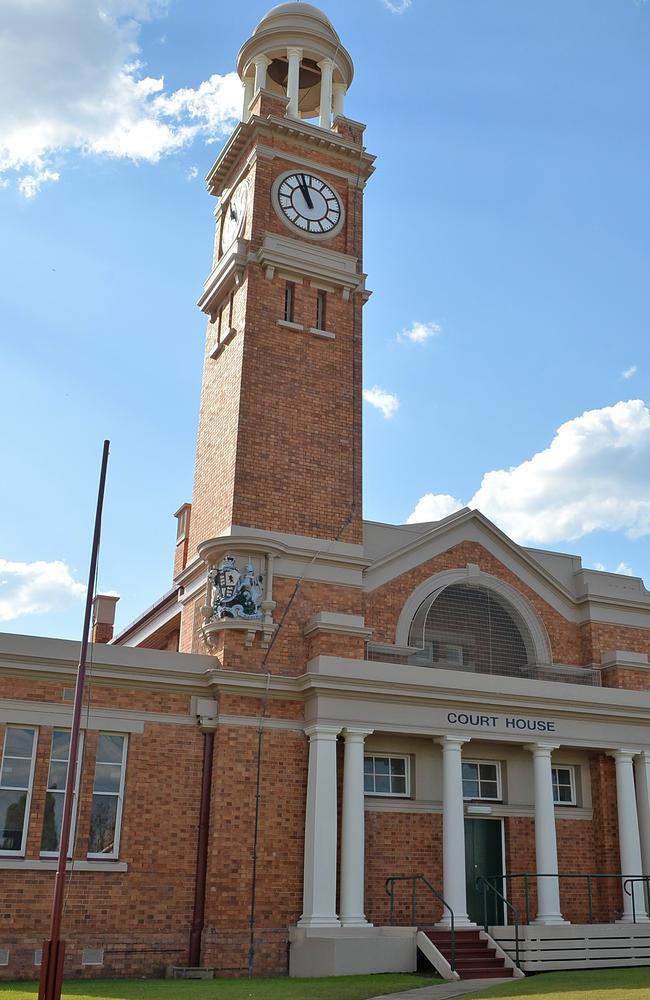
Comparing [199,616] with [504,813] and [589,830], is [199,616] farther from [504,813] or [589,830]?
[589,830]

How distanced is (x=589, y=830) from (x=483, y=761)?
288 cm

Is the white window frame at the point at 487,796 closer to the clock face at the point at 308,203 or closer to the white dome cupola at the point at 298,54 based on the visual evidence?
the clock face at the point at 308,203

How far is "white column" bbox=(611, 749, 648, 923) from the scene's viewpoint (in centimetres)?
2158

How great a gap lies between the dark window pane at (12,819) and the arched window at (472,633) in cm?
889

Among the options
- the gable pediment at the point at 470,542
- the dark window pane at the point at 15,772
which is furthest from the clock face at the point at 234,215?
the dark window pane at the point at 15,772

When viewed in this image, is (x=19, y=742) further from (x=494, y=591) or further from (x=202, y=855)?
(x=494, y=591)

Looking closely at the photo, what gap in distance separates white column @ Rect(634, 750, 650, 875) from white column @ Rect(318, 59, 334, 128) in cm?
1805

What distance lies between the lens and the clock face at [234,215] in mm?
26364

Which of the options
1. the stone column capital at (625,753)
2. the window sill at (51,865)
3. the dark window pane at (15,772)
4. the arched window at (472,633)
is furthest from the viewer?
the arched window at (472,633)

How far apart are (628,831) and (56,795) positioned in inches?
470

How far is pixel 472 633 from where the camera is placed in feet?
78.6

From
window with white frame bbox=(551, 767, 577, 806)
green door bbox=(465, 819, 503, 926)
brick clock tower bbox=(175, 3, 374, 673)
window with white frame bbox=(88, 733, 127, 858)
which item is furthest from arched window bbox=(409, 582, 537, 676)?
window with white frame bbox=(88, 733, 127, 858)

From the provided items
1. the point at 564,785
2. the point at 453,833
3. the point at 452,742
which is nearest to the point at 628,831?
the point at 564,785

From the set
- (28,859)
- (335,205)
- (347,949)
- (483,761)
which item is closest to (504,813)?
(483,761)
